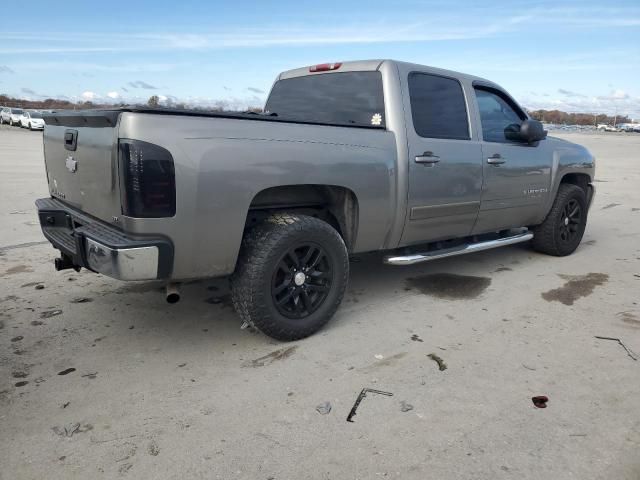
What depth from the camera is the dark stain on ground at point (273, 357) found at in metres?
3.25

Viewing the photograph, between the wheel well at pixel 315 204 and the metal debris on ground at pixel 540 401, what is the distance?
5.24 feet

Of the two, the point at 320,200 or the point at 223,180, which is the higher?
the point at 223,180

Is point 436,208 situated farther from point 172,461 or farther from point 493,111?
point 172,461

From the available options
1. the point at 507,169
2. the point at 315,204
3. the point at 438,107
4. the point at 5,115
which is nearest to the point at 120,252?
the point at 315,204

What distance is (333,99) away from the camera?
14.4 feet

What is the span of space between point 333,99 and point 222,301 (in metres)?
1.88

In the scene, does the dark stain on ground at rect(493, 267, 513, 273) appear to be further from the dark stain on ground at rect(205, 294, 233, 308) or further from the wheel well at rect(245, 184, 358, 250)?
the dark stain on ground at rect(205, 294, 233, 308)

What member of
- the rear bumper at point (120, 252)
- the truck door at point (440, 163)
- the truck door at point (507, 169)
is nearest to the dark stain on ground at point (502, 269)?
the truck door at point (507, 169)

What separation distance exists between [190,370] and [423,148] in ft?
7.54

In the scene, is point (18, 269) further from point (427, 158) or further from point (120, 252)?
point (427, 158)

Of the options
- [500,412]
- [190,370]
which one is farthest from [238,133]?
[500,412]

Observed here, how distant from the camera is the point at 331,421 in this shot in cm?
266

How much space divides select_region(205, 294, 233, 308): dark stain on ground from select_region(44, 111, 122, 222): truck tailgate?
51.0 inches

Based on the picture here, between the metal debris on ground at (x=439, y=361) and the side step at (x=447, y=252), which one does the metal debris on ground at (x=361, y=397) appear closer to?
the metal debris on ground at (x=439, y=361)
